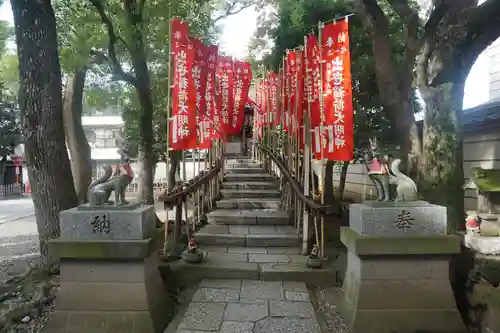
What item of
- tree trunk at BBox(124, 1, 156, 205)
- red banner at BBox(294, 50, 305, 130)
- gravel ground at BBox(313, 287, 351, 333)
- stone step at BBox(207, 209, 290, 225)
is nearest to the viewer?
gravel ground at BBox(313, 287, 351, 333)

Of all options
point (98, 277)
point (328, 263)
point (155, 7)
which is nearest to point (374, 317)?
point (328, 263)

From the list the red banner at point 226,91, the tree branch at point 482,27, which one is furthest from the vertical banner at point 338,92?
the red banner at point 226,91

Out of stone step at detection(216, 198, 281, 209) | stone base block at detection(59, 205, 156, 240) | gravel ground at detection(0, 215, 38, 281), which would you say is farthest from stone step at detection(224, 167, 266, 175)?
stone base block at detection(59, 205, 156, 240)

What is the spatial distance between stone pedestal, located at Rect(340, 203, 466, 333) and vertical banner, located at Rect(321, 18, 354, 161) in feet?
7.47

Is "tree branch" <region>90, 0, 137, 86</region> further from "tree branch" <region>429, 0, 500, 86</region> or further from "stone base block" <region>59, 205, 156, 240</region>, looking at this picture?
"tree branch" <region>429, 0, 500, 86</region>

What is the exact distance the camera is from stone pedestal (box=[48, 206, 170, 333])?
185 inches

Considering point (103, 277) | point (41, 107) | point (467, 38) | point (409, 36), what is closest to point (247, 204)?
point (41, 107)

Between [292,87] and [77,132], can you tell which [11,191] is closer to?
[77,132]

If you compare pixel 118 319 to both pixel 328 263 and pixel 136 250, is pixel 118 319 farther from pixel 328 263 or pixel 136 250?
pixel 328 263

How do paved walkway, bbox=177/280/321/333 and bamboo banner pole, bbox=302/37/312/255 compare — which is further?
bamboo banner pole, bbox=302/37/312/255

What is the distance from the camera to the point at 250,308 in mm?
5332

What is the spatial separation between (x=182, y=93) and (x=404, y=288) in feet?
17.7

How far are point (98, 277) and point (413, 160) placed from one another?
17.3ft

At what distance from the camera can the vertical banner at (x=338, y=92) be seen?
6926 mm
